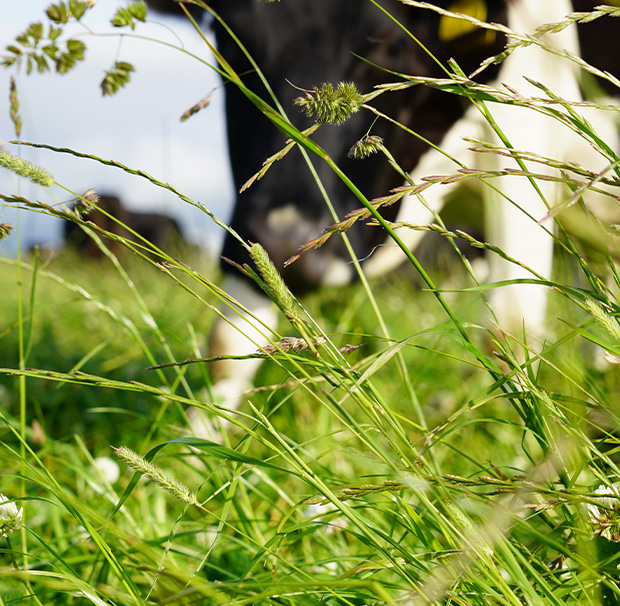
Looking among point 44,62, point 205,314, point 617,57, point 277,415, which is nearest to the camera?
point 44,62

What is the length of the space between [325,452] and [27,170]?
11.4 inches

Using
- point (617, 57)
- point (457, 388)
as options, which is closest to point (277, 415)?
point (457, 388)

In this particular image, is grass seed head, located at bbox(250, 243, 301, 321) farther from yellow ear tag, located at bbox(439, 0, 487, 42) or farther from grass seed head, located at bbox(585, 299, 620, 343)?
yellow ear tag, located at bbox(439, 0, 487, 42)

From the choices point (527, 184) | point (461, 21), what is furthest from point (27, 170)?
point (527, 184)

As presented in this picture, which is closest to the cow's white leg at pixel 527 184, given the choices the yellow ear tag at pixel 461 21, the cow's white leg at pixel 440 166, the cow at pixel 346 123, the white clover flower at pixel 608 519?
the cow at pixel 346 123

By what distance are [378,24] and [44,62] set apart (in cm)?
115

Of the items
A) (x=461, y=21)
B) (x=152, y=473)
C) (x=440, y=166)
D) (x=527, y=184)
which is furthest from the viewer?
(x=440, y=166)

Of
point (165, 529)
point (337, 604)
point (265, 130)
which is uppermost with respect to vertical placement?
point (265, 130)

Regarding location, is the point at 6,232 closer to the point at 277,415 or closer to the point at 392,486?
the point at 392,486

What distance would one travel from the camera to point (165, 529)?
88cm

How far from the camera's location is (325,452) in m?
0.48

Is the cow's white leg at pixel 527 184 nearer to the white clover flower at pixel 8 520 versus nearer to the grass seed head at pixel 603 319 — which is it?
the grass seed head at pixel 603 319

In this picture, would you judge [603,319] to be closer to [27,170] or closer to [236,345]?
[27,170]

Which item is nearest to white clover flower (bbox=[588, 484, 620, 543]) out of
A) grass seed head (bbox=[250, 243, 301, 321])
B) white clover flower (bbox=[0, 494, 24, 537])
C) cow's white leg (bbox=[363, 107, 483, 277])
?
grass seed head (bbox=[250, 243, 301, 321])
